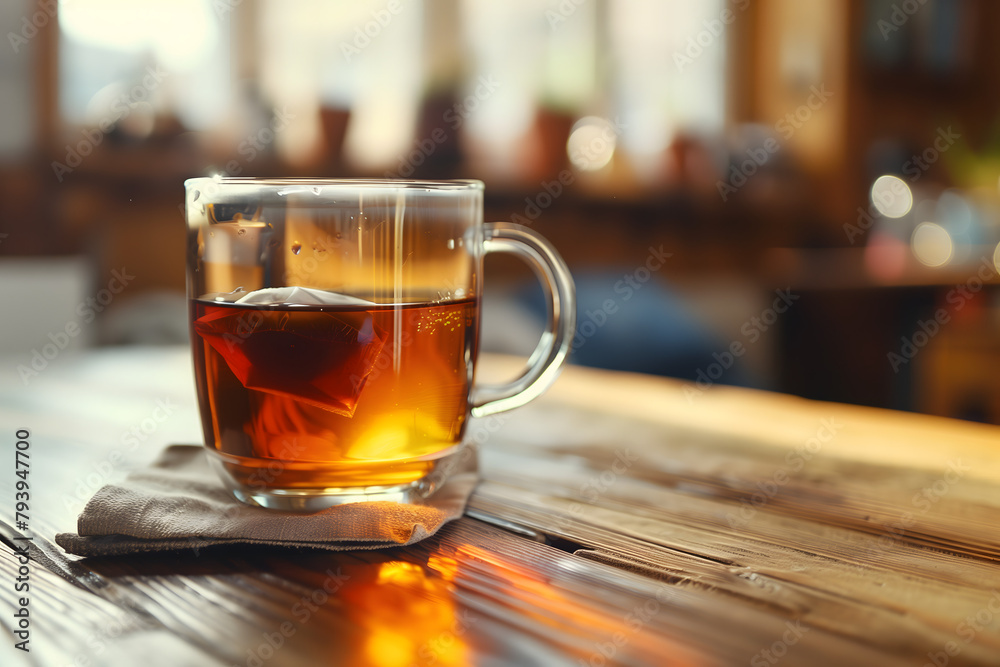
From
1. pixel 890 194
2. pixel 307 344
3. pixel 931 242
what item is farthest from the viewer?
pixel 890 194

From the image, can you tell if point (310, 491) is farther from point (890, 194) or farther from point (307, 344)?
point (890, 194)

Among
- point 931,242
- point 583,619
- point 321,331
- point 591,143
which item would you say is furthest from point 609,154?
point 583,619

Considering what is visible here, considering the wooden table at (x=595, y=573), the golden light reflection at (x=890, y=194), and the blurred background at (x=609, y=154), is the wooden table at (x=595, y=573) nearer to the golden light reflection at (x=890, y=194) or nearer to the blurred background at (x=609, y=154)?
the blurred background at (x=609, y=154)

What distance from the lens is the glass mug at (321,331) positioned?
1.65ft

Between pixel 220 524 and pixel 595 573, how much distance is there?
0.20m

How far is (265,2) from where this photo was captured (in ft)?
8.68

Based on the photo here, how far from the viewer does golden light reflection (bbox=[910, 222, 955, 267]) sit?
3.88 metres

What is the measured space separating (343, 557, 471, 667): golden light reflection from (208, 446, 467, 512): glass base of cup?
71 millimetres

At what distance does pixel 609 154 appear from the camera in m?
3.41

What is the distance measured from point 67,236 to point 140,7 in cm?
66

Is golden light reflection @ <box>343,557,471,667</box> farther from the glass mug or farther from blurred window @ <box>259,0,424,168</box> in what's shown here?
blurred window @ <box>259,0,424,168</box>

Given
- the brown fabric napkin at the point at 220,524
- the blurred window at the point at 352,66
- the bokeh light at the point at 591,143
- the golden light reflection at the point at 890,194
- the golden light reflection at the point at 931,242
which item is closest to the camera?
the brown fabric napkin at the point at 220,524

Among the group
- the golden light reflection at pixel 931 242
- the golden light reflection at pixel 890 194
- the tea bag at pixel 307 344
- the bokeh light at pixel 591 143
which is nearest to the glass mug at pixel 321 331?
the tea bag at pixel 307 344

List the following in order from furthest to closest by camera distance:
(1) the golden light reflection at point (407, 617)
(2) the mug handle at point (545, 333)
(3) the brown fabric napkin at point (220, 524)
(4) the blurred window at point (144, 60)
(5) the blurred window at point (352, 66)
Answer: (5) the blurred window at point (352, 66) < (4) the blurred window at point (144, 60) < (2) the mug handle at point (545, 333) < (3) the brown fabric napkin at point (220, 524) < (1) the golden light reflection at point (407, 617)
